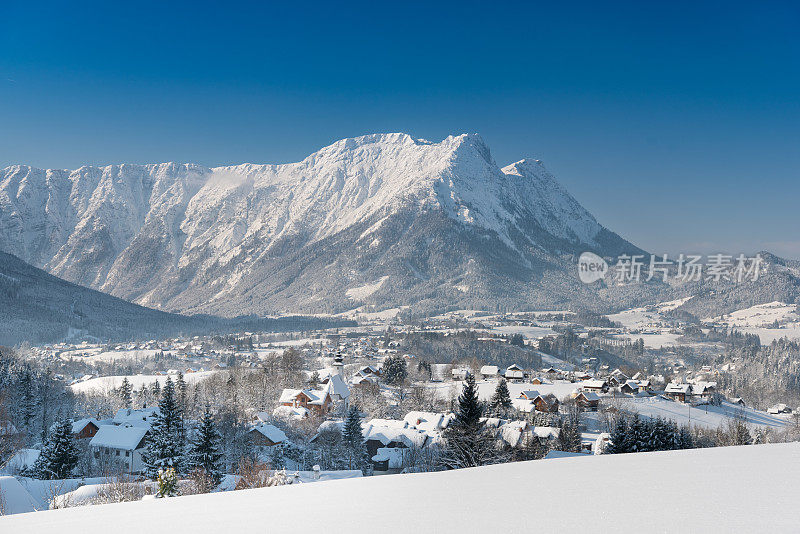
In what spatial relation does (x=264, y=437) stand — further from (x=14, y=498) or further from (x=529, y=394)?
(x=529, y=394)

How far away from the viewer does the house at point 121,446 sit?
35469 mm

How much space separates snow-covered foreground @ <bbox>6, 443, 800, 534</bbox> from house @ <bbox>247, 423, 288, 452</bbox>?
35.6 metres

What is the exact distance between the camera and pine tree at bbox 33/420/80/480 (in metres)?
27.0

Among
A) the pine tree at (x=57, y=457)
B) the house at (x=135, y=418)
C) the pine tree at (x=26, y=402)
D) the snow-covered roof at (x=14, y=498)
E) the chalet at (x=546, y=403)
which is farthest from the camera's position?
the chalet at (x=546, y=403)

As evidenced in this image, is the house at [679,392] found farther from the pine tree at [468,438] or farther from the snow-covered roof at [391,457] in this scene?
the pine tree at [468,438]

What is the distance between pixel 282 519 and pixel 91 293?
650ft

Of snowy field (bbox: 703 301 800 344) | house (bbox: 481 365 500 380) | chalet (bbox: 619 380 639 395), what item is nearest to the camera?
chalet (bbox: 619 380 639 395)

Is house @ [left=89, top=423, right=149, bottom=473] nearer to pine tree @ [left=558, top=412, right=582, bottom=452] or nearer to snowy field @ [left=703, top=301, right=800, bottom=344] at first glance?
pine tree @ [left=558, top=412, right=582, bottom=452]

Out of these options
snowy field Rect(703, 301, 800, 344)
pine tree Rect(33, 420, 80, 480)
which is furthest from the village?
snowy field Rect(703, 301, 800, 344)

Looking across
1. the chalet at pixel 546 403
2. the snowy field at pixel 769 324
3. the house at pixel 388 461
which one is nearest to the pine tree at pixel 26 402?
the house at pixel 388 461

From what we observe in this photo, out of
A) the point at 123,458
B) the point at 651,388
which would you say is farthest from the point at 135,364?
the point at 651,388

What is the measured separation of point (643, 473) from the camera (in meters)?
5.53

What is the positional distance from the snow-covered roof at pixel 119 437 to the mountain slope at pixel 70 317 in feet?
328

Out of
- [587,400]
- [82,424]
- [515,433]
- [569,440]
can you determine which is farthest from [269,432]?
[587,400]
